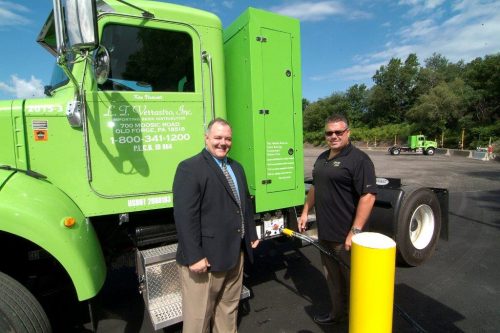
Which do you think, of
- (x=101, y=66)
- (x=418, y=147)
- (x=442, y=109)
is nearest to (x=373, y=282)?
(x=101, y=66)

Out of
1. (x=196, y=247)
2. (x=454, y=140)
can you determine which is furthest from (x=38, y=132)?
(x=454, y=140)

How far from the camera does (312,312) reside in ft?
11.1

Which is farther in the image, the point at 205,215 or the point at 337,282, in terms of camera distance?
the point at 337,282

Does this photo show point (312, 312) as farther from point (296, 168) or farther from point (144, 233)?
point (144, 233)

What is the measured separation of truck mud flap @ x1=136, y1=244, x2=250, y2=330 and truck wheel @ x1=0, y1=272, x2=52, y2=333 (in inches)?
29.0

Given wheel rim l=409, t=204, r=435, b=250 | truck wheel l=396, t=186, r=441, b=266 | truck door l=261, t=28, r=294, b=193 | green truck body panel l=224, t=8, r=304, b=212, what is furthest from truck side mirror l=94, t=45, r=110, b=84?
wheel rim l=409, t=204, r=435, b=250

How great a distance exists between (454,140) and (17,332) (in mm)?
39194

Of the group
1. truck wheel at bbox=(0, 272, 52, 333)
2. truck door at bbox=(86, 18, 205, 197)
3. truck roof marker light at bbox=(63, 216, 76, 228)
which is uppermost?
truck door at bbox=(86, 18, 205, 197)

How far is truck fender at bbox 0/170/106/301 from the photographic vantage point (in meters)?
2.22

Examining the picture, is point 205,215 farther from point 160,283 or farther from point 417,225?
point 417,225

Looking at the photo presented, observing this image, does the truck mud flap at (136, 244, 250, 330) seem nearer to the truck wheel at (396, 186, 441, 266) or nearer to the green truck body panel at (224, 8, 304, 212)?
the green truck body panel at (224, 8, 304, 212)

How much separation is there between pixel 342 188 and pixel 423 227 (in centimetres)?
226

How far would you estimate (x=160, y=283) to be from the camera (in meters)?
2.81

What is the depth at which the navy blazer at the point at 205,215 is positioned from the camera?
2137 millimetres
